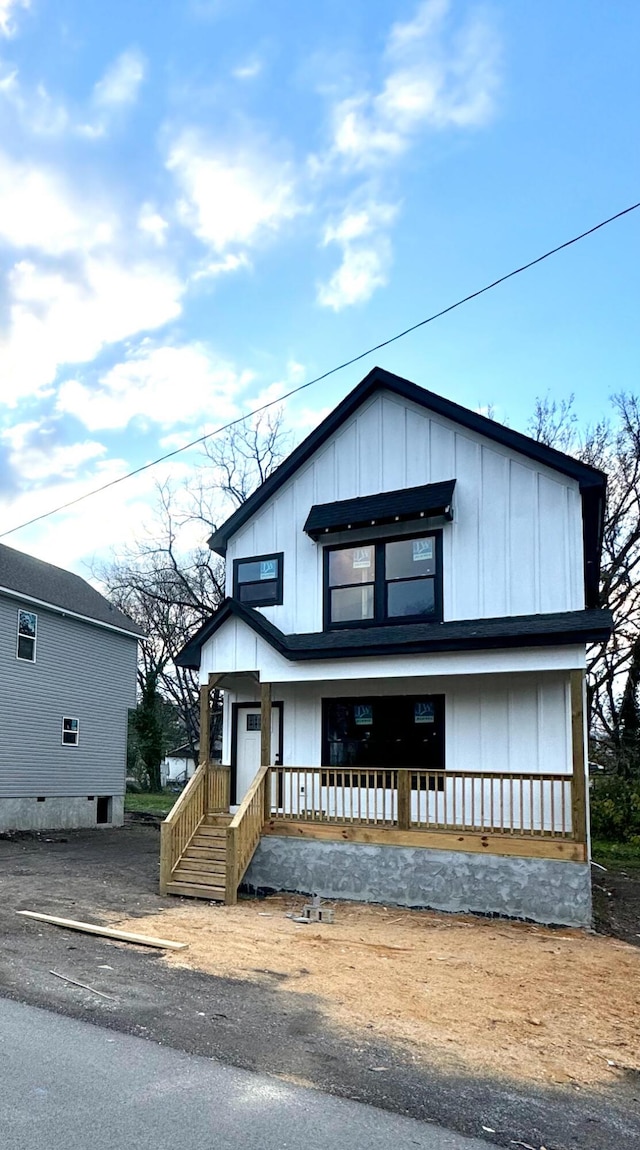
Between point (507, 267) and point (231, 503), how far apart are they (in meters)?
22.7

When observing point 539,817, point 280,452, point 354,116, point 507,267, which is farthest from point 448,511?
point 280,452

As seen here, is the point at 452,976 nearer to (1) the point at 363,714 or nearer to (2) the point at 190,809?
(1) the point at 363,714

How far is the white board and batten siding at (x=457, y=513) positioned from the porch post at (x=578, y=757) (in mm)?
1243

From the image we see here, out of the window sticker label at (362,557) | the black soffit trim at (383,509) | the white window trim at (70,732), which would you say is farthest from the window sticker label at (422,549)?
the white window trim at (70,732)

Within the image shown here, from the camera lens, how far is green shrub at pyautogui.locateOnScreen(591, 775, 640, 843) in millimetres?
19922

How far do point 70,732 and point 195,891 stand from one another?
11.9 m

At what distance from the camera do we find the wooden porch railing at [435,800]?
35.2 feet

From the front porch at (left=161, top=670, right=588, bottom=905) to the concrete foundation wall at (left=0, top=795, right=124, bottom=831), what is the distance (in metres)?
8.60

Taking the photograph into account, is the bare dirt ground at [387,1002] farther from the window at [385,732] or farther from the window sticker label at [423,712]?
the window sticker label at [423,712]

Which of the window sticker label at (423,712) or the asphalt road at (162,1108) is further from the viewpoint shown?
the window sticker label at (423,712)

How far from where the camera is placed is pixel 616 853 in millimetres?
18109

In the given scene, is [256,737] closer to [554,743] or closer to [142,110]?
[554,743]

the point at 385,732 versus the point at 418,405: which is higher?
the point at 418,405

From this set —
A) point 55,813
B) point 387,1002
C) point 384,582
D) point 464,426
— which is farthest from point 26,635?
point 387,1002
